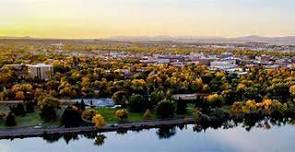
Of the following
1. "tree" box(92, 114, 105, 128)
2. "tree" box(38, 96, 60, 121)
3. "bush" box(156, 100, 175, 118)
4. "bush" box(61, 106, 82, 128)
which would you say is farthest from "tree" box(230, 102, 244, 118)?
"tree" box(38, 96, 60, 121)

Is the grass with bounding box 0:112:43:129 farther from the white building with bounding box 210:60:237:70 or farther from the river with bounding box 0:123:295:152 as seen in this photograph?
the white building with bounding box 210:60:237:70

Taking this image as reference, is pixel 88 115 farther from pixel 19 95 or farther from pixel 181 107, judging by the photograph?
pixel 19 95

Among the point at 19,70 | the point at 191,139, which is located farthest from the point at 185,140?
the point at 19,70

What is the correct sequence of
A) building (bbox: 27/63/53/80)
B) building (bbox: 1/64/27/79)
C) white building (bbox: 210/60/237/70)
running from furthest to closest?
white building (bbox: 210/60/237/70) → building (bbox: 1/64/27/79) → building (bbox: 27/63/53/80)

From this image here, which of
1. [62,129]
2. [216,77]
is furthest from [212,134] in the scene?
[216,77]

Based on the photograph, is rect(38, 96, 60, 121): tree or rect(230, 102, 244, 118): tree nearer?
rect(38, 96, 60, 121): tree

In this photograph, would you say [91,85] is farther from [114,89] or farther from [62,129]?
[62,129]
